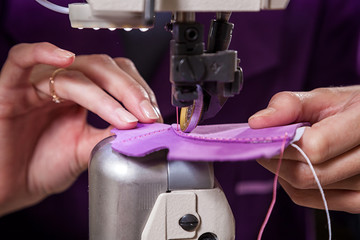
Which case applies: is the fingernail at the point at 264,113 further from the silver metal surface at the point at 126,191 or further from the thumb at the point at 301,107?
the silver metal surface at the point at 126,191

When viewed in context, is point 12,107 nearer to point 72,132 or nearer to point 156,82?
point 72,132

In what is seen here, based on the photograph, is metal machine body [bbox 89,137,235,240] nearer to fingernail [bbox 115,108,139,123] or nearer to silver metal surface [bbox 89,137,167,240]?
silver metal surface [bbox 89,137,167,240]

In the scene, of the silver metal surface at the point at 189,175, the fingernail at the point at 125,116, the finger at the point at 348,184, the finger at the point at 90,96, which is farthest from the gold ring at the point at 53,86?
the finger at the point at 348,184

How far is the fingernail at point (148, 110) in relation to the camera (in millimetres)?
863

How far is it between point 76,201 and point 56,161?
372 mm

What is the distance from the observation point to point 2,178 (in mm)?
1146

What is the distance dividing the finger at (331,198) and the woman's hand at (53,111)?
295 millimetres

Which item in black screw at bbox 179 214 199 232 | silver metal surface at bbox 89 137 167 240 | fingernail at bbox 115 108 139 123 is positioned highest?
fingernail at bbox 115 108 139 123

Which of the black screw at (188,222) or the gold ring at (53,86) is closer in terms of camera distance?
the black screw at (188,222)

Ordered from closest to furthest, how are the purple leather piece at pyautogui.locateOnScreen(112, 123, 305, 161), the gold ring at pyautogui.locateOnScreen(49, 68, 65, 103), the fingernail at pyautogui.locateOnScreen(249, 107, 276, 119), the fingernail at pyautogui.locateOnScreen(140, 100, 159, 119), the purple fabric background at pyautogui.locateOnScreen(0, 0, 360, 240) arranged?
1. the purple leather piece at pyautogui.locateOnScreen(112, 123, 305, 161)
2. the fingernail at pyautogui.locateOnScreen(249, 107, 276, 119)
3. the fingernail at pyautogui.locateOnScreen(140, 100, 159, 119)
4. the gold ring at pyautogui.locateOnScreen(49, 68, 65, 103)
5. the purple fabric background at pyautogui.locateOnScreen(0, 0, 360, 240)

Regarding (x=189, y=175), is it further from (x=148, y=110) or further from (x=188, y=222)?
(x=148, y=110)

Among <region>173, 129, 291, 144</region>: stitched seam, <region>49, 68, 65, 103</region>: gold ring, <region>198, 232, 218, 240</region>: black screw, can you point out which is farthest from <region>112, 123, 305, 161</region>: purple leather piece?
<region>49, 68, 65, 103</region>: gold ring

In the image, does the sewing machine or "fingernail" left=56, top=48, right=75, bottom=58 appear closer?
the sewing machine

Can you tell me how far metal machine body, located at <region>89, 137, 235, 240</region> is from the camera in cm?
65
